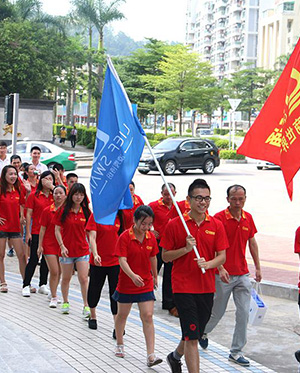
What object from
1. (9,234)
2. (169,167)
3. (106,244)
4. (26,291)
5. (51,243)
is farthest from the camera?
(169,167)

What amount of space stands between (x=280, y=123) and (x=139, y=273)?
192cm

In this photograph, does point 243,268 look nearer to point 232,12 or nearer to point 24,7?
point 24,7

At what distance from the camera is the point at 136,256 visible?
268 inches

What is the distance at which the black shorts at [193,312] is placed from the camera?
235 inches

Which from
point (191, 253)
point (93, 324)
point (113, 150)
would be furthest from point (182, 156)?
point (191, 253)

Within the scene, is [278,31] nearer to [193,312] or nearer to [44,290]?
[44,290]

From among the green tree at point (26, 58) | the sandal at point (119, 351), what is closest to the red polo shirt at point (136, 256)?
the sandal at point (119, 351)

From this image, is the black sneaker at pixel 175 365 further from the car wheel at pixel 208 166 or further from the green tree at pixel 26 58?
the green tree at pixel 26 58

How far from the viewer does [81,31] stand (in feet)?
203

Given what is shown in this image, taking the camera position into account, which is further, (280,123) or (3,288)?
(3,288)

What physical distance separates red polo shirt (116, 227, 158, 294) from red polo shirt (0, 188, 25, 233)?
132 inches

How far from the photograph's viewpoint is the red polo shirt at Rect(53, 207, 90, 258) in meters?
8.55

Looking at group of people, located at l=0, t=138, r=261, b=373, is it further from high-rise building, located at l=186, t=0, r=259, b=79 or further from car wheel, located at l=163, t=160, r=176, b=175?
high-rise building, located at l=186, t=0, r=259, b=79

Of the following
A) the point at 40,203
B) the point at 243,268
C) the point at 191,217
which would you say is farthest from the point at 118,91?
the point at 40,203
